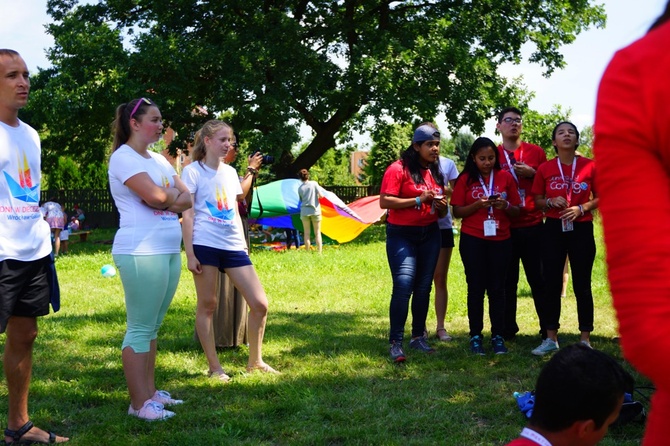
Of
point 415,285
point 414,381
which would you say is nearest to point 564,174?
point 415,285

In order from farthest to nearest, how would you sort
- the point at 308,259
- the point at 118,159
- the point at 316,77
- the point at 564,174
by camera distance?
1. the point at 316,77
2. the point at 308,259
3. the point at 564,174
4. the point at 118,159

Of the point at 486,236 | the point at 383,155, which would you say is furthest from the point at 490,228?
the point at 383,155

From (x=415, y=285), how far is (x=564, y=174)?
1.63 m

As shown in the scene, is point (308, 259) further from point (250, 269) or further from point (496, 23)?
point (496, 23)

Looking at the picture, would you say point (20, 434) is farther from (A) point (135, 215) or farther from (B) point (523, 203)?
(B) point (523, 203)

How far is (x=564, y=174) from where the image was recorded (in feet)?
21.6

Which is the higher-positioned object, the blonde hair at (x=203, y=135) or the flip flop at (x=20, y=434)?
the blonde hair at (x=203, y=135)

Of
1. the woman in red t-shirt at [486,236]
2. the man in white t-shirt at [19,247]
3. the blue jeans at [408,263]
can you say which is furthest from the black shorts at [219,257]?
the woman in red t-shirt at [486,236]

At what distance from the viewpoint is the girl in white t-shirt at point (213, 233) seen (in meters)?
5.85

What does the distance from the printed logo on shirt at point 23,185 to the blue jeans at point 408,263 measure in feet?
10.4

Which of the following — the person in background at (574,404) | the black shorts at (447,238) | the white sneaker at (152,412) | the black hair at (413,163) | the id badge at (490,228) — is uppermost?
the black hair at (413,163)

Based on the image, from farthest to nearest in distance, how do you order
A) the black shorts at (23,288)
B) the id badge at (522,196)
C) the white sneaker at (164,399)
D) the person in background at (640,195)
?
the id badge at (522,196), the white sneaker at (164,399), the black shorts at (23,288), the person in background at (640,195)

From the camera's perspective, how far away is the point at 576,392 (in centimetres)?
204

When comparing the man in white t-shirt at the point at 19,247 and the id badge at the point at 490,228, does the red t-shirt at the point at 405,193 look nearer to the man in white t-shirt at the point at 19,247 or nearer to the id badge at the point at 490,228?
the id badge at the point at 490,228
